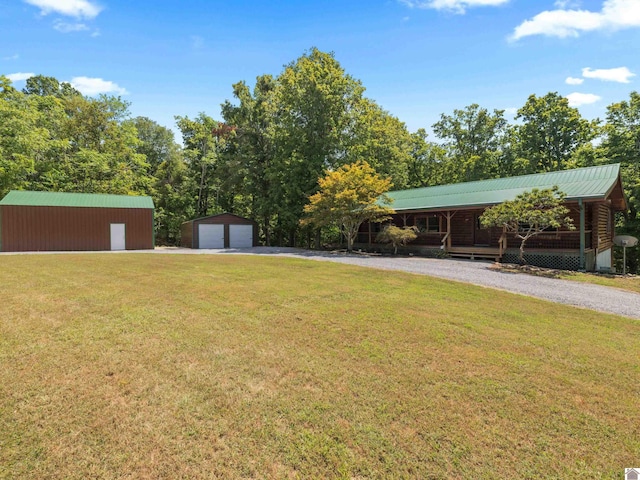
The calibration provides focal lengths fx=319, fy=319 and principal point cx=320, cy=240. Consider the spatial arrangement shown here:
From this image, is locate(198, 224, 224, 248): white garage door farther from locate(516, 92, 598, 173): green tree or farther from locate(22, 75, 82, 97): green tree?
locate(22, 75, 82, 97): green tree

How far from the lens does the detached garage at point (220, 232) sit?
78.9ft

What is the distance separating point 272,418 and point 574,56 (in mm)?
15969

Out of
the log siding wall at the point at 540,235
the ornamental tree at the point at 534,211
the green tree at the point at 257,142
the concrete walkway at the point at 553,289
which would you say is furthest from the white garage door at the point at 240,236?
the ornamental tree at the point at 534,211

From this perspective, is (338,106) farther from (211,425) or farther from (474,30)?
(211,425)

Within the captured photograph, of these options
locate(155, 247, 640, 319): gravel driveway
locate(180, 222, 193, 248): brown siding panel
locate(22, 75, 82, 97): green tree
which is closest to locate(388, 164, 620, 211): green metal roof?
locate(155, 247, 640, 319): gravel driveway

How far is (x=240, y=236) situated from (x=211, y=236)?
2255 mm

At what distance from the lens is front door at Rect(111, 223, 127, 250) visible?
20828mm

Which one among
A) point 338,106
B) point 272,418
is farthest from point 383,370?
point 338,106

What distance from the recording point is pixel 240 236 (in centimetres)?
2556

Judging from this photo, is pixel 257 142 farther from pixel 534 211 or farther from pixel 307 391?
pixel 307 391

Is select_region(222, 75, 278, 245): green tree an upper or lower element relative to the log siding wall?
upper

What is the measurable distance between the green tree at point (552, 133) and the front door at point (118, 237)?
1287 inches

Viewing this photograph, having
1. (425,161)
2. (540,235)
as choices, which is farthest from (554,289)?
(425,161)

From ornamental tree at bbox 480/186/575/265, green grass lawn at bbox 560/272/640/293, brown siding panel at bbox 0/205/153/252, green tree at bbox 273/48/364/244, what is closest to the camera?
green grass lawn at bbox 560/272/640/293
